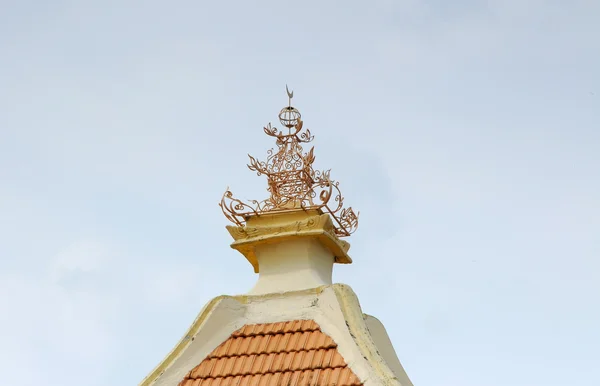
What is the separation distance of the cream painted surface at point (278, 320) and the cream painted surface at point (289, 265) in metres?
0.31

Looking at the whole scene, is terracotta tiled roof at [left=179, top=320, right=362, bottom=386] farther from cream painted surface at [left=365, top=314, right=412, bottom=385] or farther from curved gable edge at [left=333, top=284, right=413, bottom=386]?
cream painted surface at [left=365, top=314, right=412, bottom=385]

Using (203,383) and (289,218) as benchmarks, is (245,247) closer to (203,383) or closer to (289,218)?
(289,218)

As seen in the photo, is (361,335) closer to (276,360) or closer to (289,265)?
(276,360)

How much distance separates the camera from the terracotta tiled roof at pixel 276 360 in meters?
9.65

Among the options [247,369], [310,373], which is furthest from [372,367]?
[247,369]

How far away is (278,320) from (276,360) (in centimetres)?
63

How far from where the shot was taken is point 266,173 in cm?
1141

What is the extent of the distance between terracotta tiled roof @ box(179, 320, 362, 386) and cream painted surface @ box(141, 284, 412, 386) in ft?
0.26

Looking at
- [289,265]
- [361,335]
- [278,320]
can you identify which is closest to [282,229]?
[289,265]

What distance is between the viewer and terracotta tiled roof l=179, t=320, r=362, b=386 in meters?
9.65

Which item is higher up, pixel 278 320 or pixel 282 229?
pixel 282 229

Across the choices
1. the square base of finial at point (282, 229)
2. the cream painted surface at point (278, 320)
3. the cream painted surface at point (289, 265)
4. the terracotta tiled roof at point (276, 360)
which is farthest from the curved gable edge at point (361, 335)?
the square base of finial at point (282, 229)

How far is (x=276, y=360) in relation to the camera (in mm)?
10016

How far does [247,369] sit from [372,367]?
124cm
